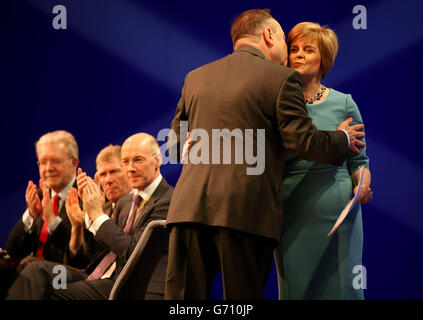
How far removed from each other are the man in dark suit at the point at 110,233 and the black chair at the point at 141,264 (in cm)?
33

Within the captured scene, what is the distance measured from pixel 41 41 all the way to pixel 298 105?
123 inches

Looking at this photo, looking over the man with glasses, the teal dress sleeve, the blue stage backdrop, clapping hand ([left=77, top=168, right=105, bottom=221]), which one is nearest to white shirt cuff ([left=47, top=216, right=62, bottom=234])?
the man with glasses

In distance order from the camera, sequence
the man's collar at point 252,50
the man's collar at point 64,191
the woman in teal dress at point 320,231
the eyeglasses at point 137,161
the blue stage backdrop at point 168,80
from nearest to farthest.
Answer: the man's collar at point 252,50 < the woman in teal dress at point 320,231 < the eyeglasses at point 137,161 < the man's collar at point 64,191 < the blue stage backdrop at point 168,80

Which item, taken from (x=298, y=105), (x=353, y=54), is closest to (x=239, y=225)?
(x=298, y=105)

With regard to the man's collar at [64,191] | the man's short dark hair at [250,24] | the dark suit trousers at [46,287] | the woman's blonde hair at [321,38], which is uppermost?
the woman's blonde hair at [321,38]

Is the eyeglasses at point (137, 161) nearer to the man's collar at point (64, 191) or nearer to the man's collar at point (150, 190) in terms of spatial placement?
the man's collar at point (150, 190)

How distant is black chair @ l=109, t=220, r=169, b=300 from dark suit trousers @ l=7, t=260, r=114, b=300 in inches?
20.2

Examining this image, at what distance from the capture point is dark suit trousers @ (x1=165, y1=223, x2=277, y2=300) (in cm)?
211

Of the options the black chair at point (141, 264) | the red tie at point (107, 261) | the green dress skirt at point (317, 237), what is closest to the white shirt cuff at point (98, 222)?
the red tie at point (107, 261)

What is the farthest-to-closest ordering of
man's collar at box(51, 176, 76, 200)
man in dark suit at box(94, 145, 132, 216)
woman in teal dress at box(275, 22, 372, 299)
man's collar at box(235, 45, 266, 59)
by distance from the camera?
man in dark suit at box(94, 145, 132, 216) < man's collar at box(51, 176, 76, 200) < woman in teal dress at box(275, 22, 372, 299) < man's collar at box(235, 45, 266, 59)

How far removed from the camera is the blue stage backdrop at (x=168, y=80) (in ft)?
13.1

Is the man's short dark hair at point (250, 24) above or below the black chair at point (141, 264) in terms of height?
above

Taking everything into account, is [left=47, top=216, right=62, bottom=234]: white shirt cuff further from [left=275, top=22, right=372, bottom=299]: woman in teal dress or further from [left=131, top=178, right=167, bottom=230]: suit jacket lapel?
[left=275, top=22, right=372, bottom=299]: woman in teal dress

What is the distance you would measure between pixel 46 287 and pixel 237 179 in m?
1.33
